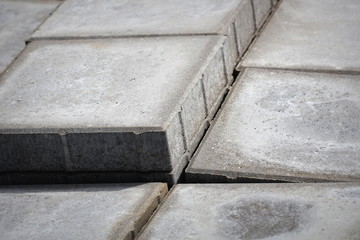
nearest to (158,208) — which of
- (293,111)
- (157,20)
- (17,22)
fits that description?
(293,111)

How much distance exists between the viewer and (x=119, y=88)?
7.59 feet

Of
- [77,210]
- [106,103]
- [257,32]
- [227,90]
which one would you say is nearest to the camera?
[77,210]

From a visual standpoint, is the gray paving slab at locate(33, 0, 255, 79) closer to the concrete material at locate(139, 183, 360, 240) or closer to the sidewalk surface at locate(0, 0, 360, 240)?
the sidewalk surface at locate(0, 0, 360, 240)

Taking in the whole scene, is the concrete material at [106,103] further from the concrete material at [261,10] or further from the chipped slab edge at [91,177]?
the concrete material at [261,10]

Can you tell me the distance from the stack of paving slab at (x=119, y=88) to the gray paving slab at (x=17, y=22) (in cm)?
16

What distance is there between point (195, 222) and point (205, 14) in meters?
1.13

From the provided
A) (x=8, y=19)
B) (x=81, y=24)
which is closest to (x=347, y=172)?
(x=81, y=24)

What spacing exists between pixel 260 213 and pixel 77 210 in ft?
1.54

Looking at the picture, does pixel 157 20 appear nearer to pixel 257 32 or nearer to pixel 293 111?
pixel 257 32

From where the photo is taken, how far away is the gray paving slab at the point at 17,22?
2912mm

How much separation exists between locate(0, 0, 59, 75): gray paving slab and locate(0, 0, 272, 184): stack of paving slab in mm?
156

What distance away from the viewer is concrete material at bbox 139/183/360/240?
69.7 inches

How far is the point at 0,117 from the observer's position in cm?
222

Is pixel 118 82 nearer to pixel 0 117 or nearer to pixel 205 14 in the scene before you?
pixel 0 117
